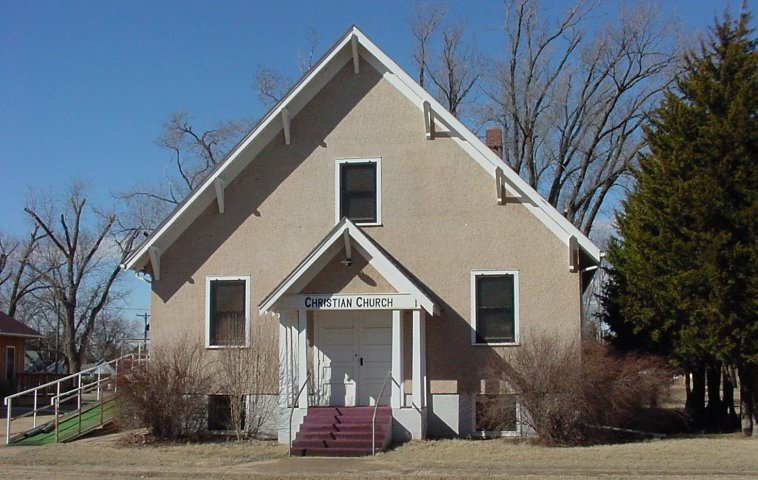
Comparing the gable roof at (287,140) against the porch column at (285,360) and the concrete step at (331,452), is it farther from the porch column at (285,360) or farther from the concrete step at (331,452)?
the concrete step at (331,452)

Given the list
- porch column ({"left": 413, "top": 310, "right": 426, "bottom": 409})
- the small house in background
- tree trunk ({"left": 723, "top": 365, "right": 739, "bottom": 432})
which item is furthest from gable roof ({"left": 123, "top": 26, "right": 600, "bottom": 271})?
the small house in background

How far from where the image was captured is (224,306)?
20.9 m

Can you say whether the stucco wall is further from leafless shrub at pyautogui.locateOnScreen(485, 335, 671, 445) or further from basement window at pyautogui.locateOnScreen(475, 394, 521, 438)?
leafless shrub at pyautogui.locateOnScreen(485, 335, 671, 445)

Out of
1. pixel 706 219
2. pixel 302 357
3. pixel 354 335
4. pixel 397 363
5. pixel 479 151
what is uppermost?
pixel 479 151

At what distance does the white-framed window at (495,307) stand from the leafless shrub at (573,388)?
133cm

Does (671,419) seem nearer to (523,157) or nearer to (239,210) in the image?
(239,210)

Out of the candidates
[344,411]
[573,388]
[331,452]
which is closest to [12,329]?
[344,411]

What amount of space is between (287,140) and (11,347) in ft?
79.9

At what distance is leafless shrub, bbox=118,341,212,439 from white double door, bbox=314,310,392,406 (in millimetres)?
2721

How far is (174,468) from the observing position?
1532cm

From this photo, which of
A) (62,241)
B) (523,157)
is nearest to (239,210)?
(523,157)

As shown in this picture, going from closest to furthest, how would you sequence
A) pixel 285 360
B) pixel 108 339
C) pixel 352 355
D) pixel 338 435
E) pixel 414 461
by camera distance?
pixel 414 461, pixel 338 435, pixel 285 360, pixel 352 355, pixel 108 339

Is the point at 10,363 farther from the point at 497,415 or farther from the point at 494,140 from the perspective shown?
the point at 497,415

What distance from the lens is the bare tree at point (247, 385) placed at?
19.4 metres
